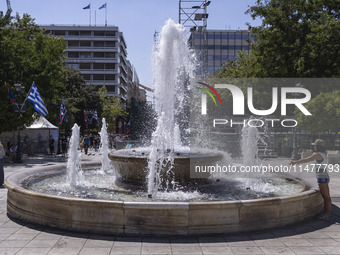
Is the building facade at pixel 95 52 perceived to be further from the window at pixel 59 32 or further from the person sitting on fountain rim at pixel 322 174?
the person sitting on fountain rim at pixel 322 174

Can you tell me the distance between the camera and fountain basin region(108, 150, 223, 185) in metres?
8.77

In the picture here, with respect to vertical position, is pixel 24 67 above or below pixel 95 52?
below

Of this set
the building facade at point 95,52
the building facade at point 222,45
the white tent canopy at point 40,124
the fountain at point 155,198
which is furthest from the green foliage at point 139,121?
the building facade at point 222,45

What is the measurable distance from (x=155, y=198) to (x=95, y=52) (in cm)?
7709

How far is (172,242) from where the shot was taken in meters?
5.75

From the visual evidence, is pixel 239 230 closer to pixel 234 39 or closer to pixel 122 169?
pixel 122 169

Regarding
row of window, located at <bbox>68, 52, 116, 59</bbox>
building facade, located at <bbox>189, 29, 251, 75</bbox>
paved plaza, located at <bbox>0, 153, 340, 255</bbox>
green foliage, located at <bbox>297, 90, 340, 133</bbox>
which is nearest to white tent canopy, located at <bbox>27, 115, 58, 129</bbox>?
green foliage, located at <bbox>297, 90, 340, 133</bbox>

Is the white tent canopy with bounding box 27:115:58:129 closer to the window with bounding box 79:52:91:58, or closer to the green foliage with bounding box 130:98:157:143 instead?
the green foliage with bounding box 130:98:157:143

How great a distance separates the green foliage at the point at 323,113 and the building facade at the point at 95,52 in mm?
63252

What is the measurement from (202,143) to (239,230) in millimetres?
24624

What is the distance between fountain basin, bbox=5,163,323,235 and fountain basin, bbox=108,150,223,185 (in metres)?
2.62

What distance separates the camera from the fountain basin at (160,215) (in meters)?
6.00

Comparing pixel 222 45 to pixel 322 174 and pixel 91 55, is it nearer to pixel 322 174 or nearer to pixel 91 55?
pixel 91 55

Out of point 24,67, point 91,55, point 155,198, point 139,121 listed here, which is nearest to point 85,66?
point 91,55
